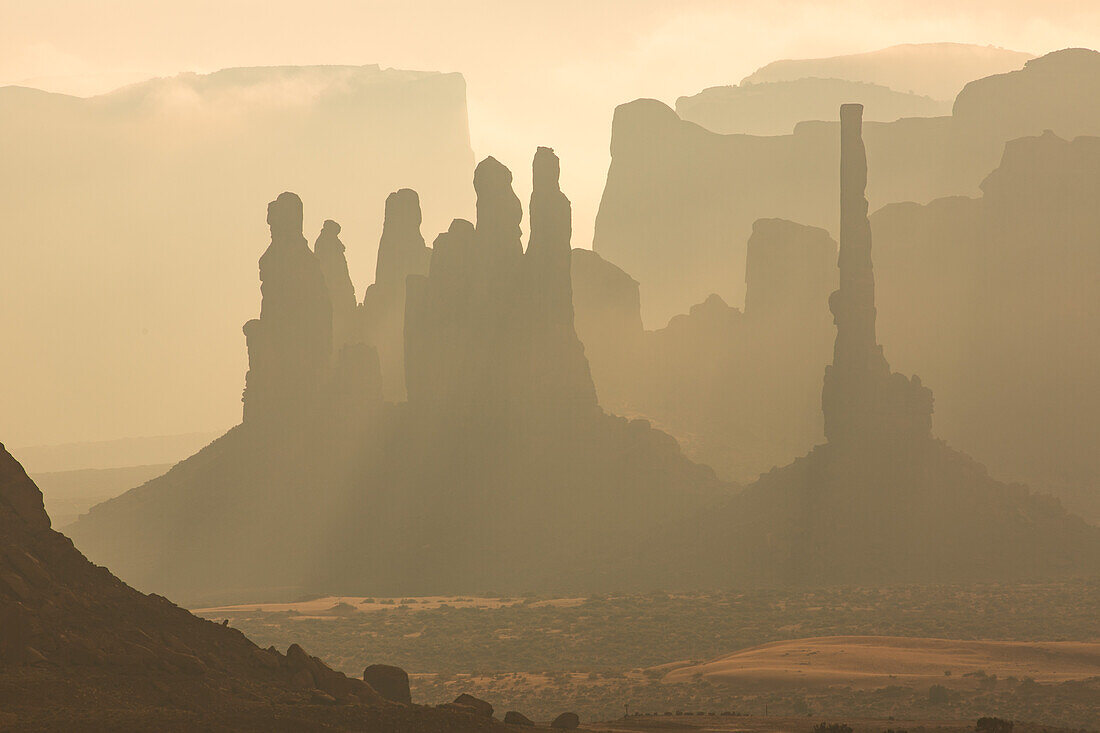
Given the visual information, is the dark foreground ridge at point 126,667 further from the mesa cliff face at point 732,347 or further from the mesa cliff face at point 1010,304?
the mesa cliff face at point 732,347

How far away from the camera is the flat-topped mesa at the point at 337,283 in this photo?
121 metres

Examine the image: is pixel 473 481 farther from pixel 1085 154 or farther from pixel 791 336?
pixel 1085 154

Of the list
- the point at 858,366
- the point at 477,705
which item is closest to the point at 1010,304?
the point at 858,366

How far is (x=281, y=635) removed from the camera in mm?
65625

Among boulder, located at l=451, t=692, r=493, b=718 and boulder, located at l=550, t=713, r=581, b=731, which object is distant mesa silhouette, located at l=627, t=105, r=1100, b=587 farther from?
boulder, located at l=451, t=692, r=493, b=718

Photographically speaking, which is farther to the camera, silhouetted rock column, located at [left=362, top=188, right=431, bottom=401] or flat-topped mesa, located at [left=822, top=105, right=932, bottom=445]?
silhouetted rock column, located at [left=362, top=188, right=431, bottom=401]

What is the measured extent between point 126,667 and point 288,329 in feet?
287

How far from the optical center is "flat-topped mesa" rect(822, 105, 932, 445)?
8606cm

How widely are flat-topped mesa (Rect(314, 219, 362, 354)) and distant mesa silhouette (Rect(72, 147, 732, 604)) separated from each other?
16.0ft

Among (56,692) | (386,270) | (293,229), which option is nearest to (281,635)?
(56,692)

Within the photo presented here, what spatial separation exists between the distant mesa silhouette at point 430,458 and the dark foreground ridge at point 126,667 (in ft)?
195

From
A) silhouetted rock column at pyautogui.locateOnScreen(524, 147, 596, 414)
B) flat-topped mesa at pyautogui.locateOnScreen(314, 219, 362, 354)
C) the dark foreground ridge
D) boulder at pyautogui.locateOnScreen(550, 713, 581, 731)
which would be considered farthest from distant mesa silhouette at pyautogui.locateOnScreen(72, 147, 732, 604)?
the dark foreground ridge

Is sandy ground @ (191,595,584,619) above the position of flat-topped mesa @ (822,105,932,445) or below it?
below

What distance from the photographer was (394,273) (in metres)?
Result: 127
